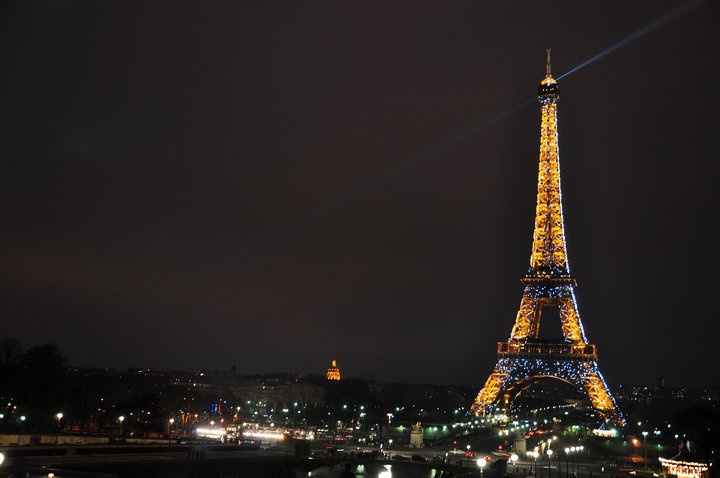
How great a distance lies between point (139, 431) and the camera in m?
78.9

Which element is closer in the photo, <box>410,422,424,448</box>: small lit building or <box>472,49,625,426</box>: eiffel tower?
<box>410,422,424,448</box>: small lit building

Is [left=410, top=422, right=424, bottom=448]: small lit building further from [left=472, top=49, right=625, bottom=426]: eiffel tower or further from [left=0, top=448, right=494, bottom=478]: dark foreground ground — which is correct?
[left=0, top=448, right=494, bottom=478]: dark foreground ground

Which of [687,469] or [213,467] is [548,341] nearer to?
[687,469]

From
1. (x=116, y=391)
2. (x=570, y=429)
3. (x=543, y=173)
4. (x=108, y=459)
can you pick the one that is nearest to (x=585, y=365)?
(x=570, y=429)

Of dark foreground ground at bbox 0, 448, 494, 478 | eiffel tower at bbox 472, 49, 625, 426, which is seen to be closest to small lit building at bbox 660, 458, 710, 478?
dark foreground ground at bbox 0, 448, 494, 478

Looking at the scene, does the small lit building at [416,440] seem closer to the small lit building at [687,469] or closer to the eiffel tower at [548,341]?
the eiffel tower at [548,341]

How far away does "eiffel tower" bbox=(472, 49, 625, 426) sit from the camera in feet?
329

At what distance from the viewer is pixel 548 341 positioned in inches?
4011

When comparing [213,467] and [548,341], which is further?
[548,341]

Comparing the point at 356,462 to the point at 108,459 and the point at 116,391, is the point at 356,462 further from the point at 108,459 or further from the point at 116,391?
the point at 116,391

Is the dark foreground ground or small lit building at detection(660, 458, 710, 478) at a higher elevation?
small lit building at detection(660, 458, 710, 478)

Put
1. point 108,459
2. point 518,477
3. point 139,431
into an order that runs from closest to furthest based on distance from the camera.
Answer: point 108,459, point 518,477, point 139,431

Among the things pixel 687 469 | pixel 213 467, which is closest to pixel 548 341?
pixel 687 469

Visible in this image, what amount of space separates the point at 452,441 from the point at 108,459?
169ft
